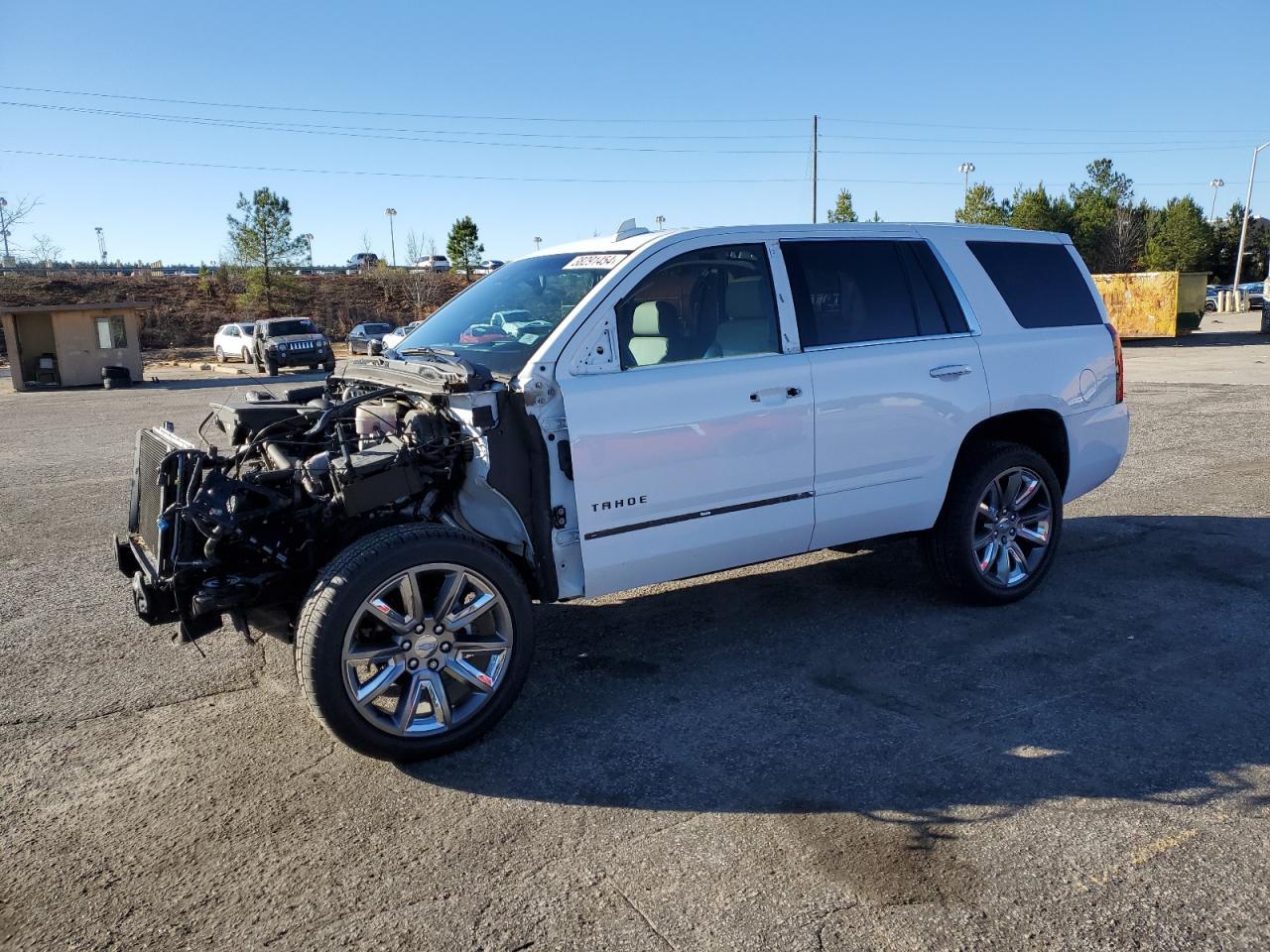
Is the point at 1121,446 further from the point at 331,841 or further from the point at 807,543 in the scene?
the point at 331,841

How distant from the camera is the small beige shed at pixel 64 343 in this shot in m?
27.7

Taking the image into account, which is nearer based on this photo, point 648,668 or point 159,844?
point 159,844

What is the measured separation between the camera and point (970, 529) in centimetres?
527

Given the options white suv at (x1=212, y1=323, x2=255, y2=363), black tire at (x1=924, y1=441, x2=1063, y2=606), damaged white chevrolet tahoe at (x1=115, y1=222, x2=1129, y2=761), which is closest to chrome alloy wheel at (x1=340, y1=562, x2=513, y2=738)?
damaged white chevrolet tahoe at (x1=115, y1=222, x2=1129, y2=761)

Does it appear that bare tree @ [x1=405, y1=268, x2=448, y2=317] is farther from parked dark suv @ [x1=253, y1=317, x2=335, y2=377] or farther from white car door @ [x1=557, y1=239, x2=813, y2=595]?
white car door @ [x1=557, y1=239, x2=813, y2=595]

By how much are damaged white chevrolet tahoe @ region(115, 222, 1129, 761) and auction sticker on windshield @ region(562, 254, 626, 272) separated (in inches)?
0.7

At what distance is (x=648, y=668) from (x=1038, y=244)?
136 inches

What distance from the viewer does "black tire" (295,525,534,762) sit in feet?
11.9

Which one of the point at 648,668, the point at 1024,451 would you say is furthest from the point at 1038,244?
the point at 648,668

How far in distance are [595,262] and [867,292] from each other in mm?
1438

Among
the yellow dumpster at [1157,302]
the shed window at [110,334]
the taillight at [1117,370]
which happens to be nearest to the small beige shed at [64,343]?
the shed window at [110,334]

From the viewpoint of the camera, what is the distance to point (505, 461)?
411 centimetres

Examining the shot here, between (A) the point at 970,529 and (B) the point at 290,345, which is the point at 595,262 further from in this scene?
(B) the point at 290,345

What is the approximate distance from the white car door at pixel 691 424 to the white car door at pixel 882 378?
0.14 meters
